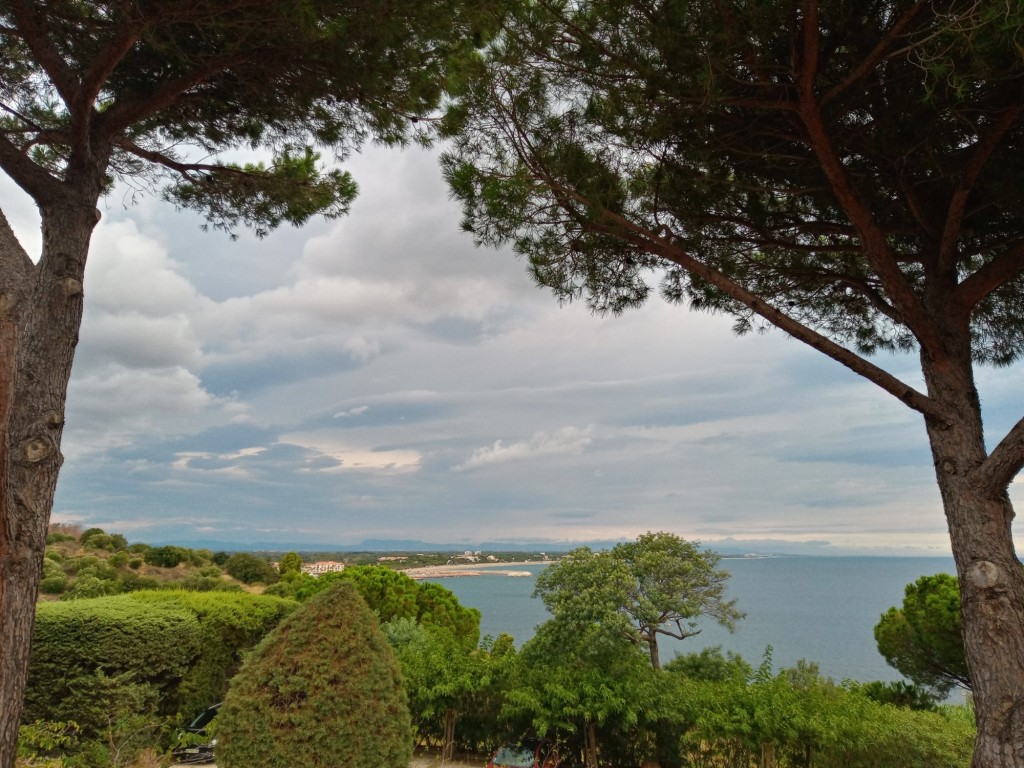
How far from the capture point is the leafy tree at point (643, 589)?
5.99 metres

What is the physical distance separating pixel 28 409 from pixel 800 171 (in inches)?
213

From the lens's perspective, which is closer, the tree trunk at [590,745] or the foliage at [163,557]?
the tree trunk at [590,745]

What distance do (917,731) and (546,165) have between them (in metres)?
4.90

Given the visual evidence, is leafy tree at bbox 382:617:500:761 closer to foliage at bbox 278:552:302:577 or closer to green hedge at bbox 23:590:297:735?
green hedge at bbox 23:590:297:735

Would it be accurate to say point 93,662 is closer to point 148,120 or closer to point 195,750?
point 195,750

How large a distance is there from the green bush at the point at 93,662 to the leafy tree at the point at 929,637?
8597 millimetres

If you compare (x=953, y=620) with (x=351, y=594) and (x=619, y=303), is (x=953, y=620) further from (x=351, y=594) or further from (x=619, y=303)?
(x=351, y=594)

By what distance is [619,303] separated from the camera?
18.5ft

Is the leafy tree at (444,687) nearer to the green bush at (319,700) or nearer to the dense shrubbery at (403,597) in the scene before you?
the green bush at (319,700)

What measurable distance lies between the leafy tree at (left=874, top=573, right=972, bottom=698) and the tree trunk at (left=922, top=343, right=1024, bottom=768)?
4557mm

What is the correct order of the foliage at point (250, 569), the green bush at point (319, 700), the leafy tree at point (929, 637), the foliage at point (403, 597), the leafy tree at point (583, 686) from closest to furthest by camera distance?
the green bush at point (319, 700)
the leafy tree at point (583, 686)
the leafy tree at point (929, 637)
the foliage at point (403, 597)
the foliage at point (250, 569)

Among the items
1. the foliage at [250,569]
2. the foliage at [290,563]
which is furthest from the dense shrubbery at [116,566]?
the foliage at [290,563]

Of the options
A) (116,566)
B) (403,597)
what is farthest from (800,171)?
(116,566)

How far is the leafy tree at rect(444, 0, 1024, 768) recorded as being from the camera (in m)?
3.49
